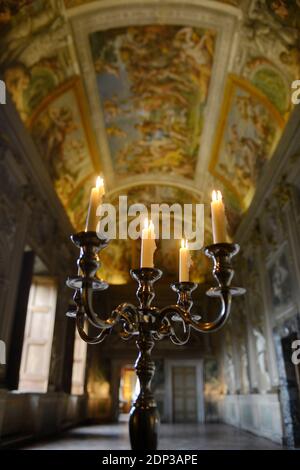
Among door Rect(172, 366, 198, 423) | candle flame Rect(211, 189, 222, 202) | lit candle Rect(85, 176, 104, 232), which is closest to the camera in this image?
lit candle Rect(85, 176, 104, 232)

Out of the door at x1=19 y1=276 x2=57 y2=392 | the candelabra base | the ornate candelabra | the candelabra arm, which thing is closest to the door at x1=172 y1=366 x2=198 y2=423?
the door at x1=19 y1=276 x2=57 y2=392

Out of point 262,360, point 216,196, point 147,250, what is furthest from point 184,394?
point 216,196

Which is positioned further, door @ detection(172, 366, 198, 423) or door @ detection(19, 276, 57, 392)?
door @ detection(172, 366, 198, 423)

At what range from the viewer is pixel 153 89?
10.7 metres

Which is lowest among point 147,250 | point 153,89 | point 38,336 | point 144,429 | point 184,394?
point 184,394

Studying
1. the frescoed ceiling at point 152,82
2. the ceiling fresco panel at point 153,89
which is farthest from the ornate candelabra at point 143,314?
the ceiling fresco panel at point 153,89

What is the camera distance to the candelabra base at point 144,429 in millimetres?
1702

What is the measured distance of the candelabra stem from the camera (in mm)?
1712

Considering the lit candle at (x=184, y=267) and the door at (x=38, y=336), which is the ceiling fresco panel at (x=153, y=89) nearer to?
the door at (x=38, y=336)

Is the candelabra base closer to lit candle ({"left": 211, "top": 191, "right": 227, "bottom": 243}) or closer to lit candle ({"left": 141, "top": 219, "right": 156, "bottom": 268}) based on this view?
lit candle ({"left": 141, "top": 219, "right": 156, "bottom": 268})

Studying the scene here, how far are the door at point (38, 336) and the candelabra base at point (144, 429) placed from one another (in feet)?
32.0

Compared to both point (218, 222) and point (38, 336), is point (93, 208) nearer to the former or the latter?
point (218, 222)

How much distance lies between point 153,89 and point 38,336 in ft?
27.1

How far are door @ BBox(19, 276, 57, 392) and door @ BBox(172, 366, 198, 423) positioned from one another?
8.50 meters
